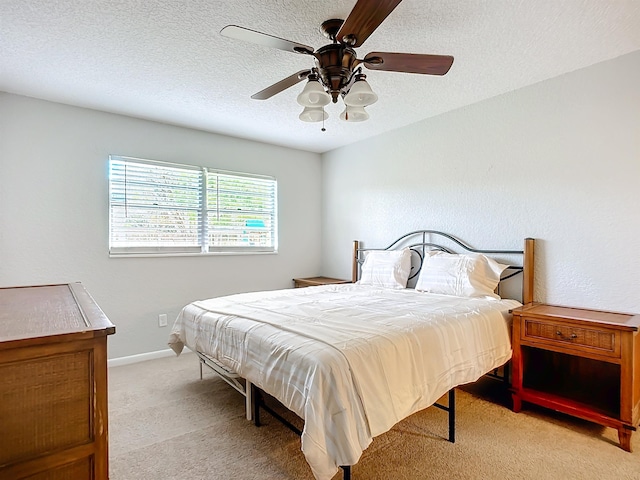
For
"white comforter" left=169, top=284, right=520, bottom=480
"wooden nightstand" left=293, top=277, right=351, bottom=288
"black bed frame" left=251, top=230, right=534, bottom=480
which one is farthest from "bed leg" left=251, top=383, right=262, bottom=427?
"wooden nightstand" left=293, top=277, right=351, bottom=288

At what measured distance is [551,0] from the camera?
1820 millimetres

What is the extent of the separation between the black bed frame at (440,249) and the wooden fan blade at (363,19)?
1.97 meters

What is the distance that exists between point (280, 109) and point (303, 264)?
219 cm

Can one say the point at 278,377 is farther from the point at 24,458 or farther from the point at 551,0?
the point at 551,0

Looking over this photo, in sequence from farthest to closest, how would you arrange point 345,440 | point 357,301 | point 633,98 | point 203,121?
point 203,121 → point 357,301 → point 633,98 → point 345,440

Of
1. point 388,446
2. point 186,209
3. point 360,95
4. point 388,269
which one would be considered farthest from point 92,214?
point 388,446

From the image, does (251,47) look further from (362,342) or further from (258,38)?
(362,342)

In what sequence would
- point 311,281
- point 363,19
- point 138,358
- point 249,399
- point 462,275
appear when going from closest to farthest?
point 363,19 < point 249,399 < point 462,275 < point 138,358 < point 311,281

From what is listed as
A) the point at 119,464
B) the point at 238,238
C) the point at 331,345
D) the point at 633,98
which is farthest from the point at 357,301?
the point at 633,98

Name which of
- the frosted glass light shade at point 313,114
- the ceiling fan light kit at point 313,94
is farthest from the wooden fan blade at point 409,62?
the frosted glass light shade at point 313,114

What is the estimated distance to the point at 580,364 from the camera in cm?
264

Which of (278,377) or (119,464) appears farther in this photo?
(119,464)

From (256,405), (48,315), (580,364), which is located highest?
(48,315)

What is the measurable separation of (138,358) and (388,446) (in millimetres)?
2661
